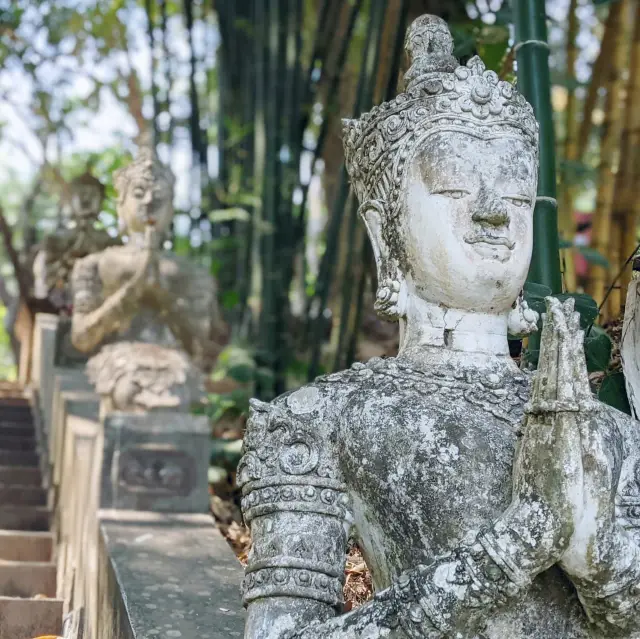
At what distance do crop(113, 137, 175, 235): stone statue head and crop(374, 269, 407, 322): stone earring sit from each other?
3007mm

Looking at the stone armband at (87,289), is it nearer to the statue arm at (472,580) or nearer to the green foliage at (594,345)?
the green foliage at (594,345)

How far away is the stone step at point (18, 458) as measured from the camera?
25.5 feet

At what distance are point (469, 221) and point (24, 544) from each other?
4.57 m

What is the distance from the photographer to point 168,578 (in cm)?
385

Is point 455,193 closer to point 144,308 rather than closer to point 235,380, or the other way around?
point 144,308

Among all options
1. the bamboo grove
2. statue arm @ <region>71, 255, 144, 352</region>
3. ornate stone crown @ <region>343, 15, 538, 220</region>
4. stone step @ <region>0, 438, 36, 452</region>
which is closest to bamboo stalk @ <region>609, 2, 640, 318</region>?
the bamboo grove

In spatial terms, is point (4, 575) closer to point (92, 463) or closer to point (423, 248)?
point (92, 463)

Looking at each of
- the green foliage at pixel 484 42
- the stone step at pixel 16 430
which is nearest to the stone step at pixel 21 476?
the stone step at pixel 16 430

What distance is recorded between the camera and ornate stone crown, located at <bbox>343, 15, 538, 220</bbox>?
93.7 inches

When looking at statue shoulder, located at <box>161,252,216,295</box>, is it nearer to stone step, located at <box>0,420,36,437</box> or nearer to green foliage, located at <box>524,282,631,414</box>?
green foliage, located at <box>524,282,631,414</box>

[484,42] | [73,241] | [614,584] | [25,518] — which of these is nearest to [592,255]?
[484,42]

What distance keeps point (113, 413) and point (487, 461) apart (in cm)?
306

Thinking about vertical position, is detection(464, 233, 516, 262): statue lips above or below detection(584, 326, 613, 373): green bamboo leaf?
above

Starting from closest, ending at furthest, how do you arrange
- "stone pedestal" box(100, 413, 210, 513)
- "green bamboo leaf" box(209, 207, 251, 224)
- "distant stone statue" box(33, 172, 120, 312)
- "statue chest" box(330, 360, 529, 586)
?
"statue chest" box(330, 360, 529, 586), "stone pedestal" box(100, 413, 210, 513), "green bamboo leaf" box(209, 207, 251, 224), "distant stone statue" box(33, 172, 120, 312)
